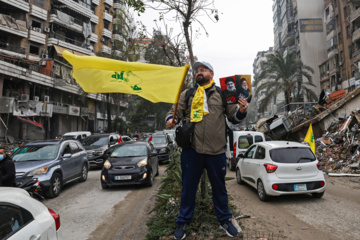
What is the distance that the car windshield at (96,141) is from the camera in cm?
1555

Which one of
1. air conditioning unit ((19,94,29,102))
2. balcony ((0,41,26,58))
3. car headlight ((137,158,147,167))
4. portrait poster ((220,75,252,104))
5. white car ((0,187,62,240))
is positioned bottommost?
car headlight ((137,158,147,167))

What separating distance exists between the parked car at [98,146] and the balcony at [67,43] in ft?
71.5

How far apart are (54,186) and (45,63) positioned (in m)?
26.8

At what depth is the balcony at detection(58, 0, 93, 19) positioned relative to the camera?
35.1m

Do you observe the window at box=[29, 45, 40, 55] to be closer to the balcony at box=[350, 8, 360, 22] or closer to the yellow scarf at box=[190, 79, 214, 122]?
the yellow scarf at box=[190, 79, 214, 122]

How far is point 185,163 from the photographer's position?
3.44 m

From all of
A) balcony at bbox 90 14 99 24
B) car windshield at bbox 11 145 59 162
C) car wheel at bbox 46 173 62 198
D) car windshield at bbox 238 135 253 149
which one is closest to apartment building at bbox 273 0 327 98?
balcony at bbox 90 14 99 24

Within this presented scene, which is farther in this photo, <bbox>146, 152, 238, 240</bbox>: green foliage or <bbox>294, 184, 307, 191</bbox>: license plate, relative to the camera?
<bbox>294, 184, 307, 191</bbox>: license plate

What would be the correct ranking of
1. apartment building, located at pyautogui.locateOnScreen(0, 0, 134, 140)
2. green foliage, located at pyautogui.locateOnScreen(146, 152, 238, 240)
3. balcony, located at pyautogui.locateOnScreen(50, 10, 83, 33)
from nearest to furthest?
green foliage, located at pyautogui.locateOnScreen(146, 152, 238, 240) < apartment building, located at pyautogui.locateOnScreen(0, 0, 134, 140) < balcony, located at pyautogui.locateOnScreen(50, 10, 83, 33)

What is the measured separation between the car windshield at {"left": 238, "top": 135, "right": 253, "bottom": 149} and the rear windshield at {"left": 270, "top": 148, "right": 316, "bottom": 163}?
5.22 metres

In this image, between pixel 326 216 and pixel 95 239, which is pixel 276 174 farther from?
pixel 95 239

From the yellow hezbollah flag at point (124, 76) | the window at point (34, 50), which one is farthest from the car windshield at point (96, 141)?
the window at point (34, 50)

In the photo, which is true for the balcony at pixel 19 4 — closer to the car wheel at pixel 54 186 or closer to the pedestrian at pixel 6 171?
the car wheel at pixel 54 186

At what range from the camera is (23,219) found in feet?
7.78
